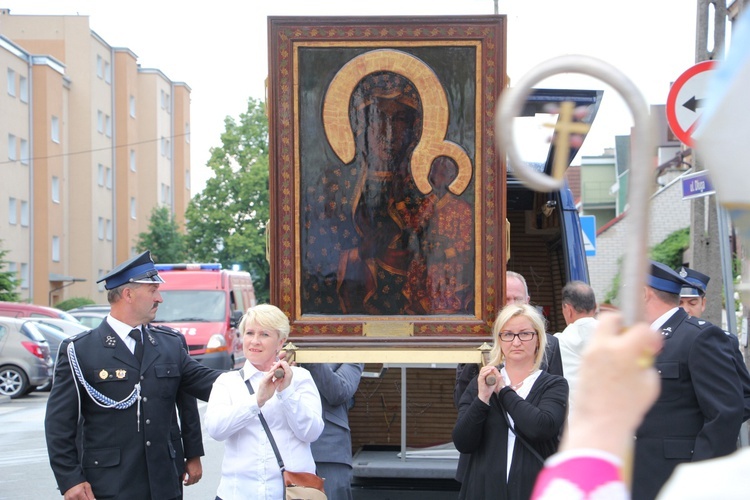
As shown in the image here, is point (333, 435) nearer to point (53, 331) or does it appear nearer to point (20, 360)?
point (20, 360)

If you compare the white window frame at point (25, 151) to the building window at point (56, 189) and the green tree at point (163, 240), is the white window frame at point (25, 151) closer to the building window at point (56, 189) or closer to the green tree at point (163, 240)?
the building window at point (56, 189)

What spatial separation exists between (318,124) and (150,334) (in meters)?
1.48

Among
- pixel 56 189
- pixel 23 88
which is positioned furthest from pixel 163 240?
pixel 23 88

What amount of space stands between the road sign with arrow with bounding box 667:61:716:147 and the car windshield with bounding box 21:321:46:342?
16333 millimetres

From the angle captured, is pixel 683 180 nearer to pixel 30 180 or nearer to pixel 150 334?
pixel 150 334

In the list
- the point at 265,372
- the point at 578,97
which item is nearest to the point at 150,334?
the point at 265,372

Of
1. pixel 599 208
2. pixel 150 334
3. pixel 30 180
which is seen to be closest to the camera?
pixel 150 334

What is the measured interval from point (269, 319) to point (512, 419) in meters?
1.32

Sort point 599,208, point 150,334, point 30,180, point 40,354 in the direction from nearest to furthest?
point 150,334
point 40,354
point 30,180
point 599,208

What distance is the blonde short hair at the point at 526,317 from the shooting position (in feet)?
17.3

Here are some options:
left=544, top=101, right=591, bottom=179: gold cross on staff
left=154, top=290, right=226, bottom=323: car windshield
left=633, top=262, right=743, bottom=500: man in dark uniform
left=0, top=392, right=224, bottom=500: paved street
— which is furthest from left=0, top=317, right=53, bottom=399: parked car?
left=544, top=101, right=591, bottom=179: gold cross on staff

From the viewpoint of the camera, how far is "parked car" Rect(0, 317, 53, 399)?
20.9 m

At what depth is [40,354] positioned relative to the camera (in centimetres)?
2106

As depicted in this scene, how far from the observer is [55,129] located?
2026 inches
